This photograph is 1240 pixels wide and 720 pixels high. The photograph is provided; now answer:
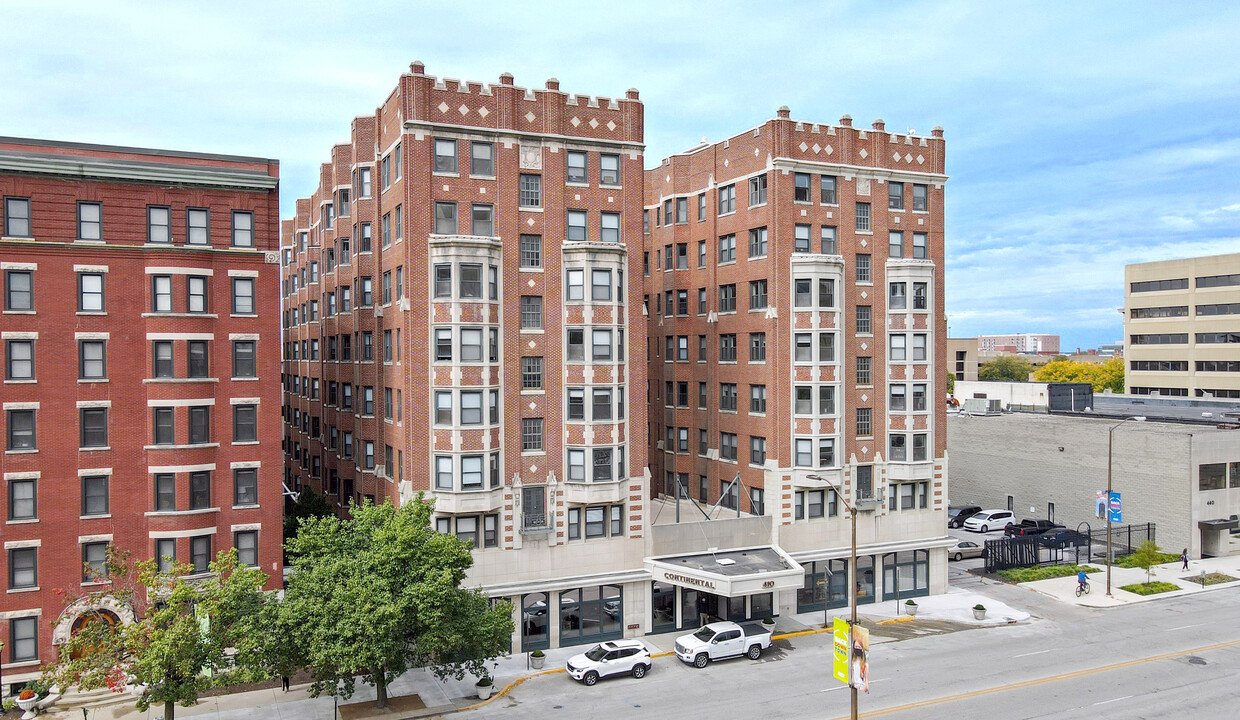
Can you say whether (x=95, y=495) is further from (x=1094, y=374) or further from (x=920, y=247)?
(x=1094, y=374)

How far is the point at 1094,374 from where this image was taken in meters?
137

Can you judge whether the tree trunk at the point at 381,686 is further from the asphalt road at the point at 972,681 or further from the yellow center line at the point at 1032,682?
the yellow center line at the point at 1032,682

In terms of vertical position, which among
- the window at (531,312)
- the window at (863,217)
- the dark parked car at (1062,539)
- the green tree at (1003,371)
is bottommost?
the dark parked car at (1062,539)

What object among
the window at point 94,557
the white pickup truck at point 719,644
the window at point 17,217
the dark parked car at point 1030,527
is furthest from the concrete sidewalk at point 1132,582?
the window at point 17,217

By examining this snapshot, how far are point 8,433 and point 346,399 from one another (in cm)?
1938

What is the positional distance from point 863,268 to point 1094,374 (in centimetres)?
10969

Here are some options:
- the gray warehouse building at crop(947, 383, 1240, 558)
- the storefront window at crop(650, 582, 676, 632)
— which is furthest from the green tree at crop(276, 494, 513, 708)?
the gray warehouse building at crop(947, 383, 1240, 558)

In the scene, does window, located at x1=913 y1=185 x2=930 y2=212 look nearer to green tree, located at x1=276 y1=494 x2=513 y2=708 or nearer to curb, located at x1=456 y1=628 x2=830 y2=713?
curb, located at x1=456 y1=628 x2=830 y2=713

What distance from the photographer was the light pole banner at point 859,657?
86.2ft

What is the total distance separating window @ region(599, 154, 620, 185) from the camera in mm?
41969

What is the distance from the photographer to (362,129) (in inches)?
1891

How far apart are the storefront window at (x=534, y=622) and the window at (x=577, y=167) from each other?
20788 mm

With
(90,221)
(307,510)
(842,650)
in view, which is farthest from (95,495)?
(842,650)

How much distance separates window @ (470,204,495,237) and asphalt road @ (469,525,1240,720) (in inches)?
828
